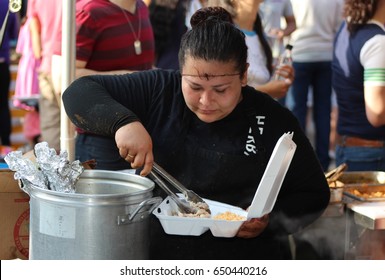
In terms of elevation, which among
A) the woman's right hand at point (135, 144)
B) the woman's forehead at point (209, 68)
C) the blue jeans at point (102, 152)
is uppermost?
the woman's forehead at point (209, 68)

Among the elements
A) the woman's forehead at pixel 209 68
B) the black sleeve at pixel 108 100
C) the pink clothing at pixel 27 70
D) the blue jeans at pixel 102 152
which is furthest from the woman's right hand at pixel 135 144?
the pink clothing at pixel 27 70

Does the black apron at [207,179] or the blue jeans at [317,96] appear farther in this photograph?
the blue jeans at [317,96]

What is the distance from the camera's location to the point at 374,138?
10.4ft

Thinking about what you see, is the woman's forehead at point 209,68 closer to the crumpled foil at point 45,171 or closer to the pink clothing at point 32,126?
the crumpled foil at point 45,171

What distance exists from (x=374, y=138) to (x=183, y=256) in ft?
4.78

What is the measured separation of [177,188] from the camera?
1.96 meters

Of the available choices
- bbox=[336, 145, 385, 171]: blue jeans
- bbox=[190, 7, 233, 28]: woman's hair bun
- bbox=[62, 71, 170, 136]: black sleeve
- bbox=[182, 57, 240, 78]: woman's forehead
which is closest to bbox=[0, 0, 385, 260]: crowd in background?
bbox=[336, 145, 385, 171]: blue jeans

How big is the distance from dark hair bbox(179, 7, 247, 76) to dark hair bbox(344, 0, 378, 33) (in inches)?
49.5

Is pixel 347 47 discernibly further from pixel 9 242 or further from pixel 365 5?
pixel 9 242

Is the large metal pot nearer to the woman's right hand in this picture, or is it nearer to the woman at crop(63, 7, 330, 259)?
the woman's right hand

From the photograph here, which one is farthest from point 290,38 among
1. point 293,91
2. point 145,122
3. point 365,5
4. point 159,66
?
point 145,122

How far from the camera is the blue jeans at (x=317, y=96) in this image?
16.3 ft

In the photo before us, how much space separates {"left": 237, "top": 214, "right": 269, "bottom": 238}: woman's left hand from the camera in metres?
1.93

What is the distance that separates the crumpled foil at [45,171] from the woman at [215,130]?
17 cm
